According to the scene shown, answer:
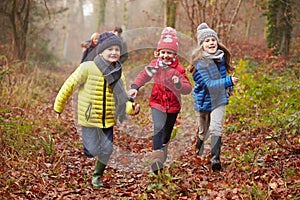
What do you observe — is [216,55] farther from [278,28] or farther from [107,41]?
[278,28]

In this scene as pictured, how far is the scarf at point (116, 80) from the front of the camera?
212 inches

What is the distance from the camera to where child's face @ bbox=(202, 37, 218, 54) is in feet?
18.8

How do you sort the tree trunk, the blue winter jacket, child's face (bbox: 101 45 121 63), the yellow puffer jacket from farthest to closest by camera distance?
1. the tree trunk
2. the blue winter jacket
3. child's face (bbox: 101 45 121 63)
4. the yellow puffer jacket

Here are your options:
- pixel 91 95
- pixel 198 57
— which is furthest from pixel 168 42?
pixel 91 95

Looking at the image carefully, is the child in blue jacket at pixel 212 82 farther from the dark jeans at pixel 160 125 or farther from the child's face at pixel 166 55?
the dark jeans at pixel 160 125

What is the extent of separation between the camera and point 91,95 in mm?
5355

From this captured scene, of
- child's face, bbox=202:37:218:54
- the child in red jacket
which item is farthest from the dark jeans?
child's face, bbox=202:37:218:54

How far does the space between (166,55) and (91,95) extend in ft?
4.07

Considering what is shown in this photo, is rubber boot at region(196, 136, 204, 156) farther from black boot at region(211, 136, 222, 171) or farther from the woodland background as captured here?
black boot at region(211, 136, 222, 171)

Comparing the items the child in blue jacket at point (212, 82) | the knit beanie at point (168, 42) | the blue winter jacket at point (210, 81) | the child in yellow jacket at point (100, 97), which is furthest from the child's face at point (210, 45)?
the child in yellow jacket at point (100, 97)

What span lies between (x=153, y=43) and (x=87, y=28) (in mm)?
37050

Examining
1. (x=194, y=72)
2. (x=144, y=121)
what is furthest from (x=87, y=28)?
(x=194, y=72)

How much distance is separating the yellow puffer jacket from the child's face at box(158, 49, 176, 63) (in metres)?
0.91

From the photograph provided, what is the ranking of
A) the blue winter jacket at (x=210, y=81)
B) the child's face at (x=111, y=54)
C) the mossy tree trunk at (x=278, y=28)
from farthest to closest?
the mossy tree trunk at (x=278, y=28) < the blue winter jacket at (x=210, y=81) < the child's face at (x=111, y=54)
